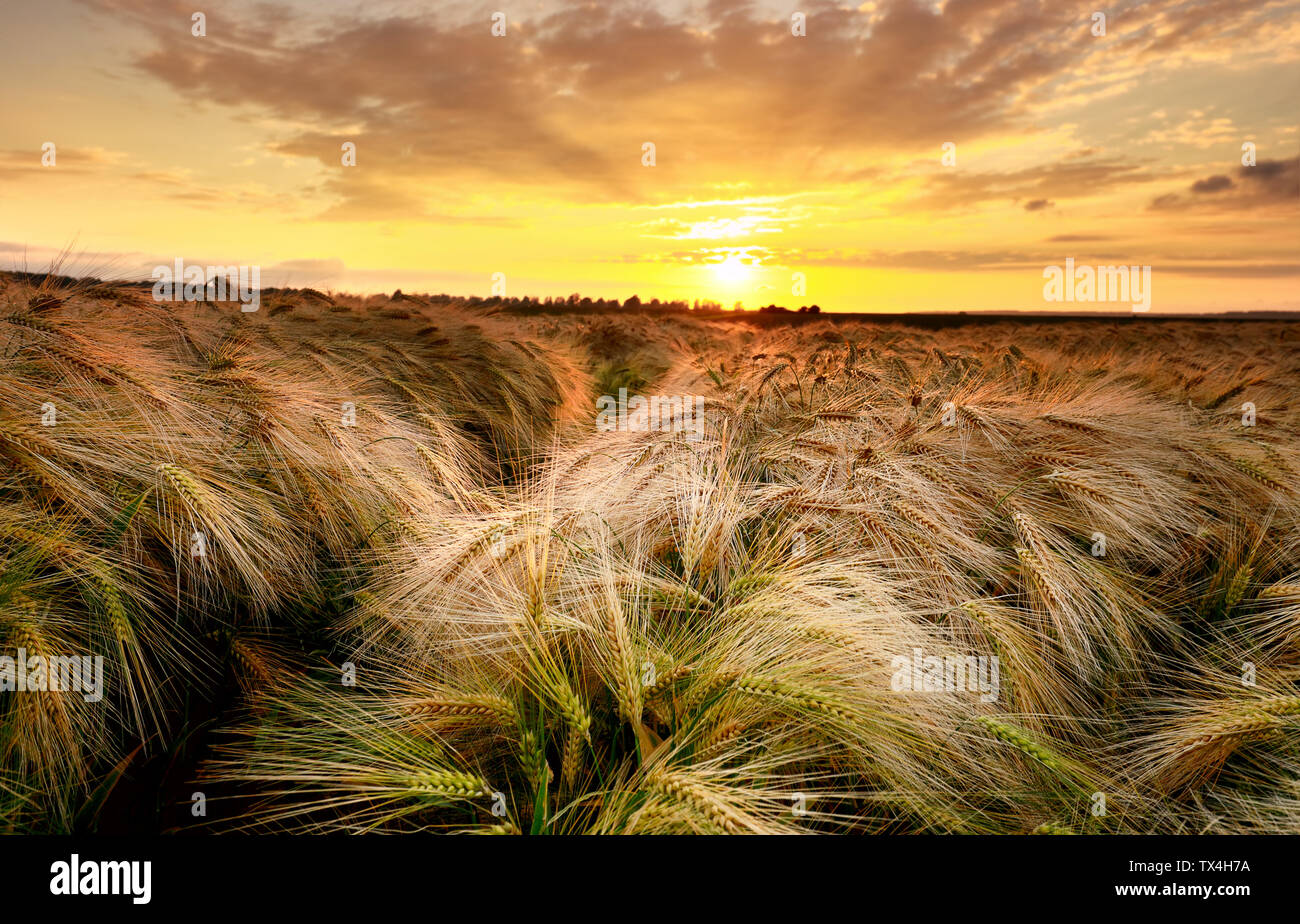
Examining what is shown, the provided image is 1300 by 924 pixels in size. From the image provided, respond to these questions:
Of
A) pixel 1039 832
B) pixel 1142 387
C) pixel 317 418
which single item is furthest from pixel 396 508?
pixel 1142 387

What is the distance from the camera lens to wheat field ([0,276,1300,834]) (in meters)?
1.75

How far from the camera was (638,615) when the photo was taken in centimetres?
223

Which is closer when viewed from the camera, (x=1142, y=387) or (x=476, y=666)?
(x=476, y=666)
